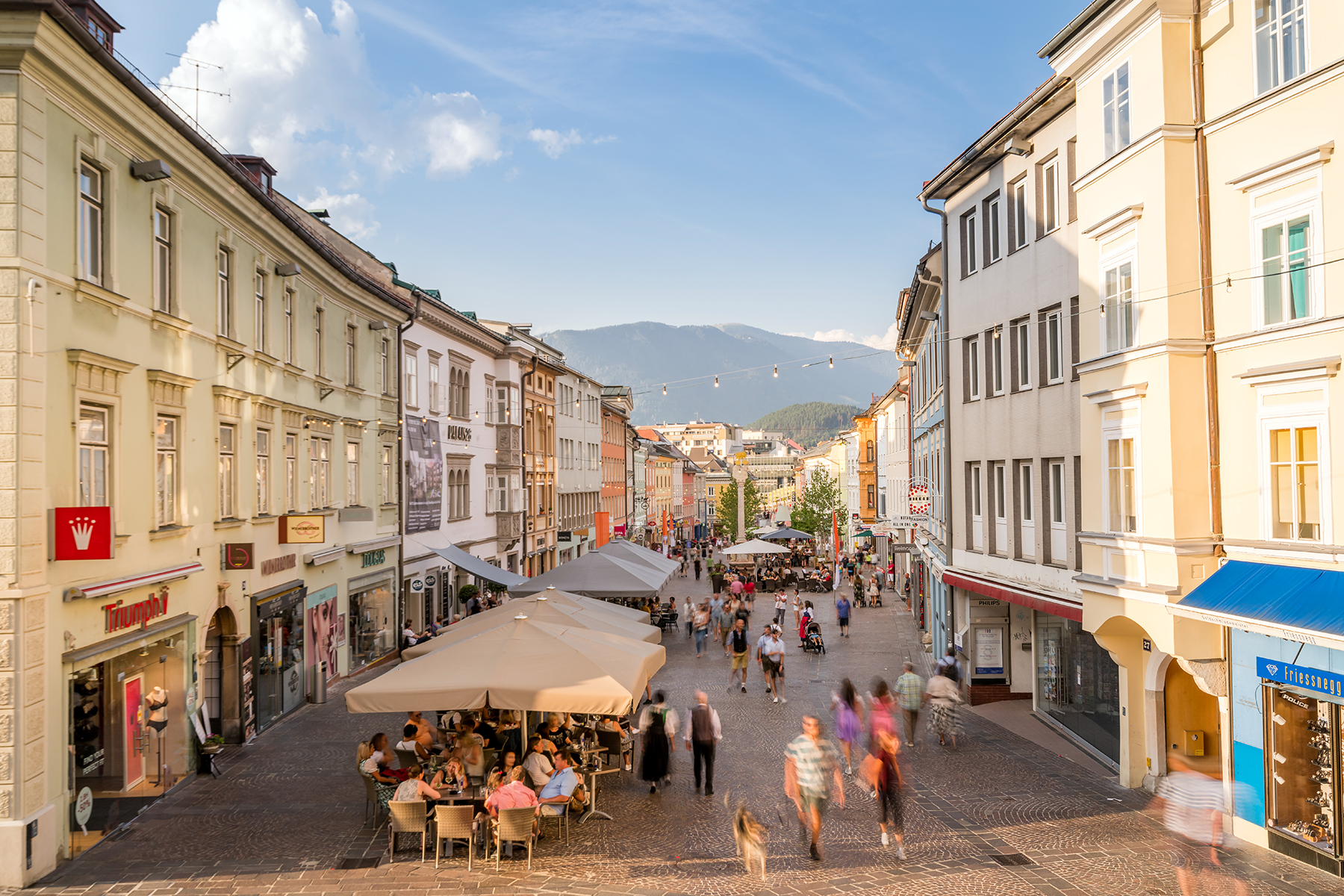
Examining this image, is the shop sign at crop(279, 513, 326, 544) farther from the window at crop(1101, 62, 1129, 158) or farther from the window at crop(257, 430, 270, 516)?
the window at crop(1101, 62, 1129, 158)

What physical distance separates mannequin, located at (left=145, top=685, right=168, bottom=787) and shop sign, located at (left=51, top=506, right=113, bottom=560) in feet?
12.5

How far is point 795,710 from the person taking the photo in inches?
826

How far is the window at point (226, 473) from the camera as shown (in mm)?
17188

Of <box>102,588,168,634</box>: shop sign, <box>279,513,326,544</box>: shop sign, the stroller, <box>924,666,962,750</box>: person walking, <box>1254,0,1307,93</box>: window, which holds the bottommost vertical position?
the stroller

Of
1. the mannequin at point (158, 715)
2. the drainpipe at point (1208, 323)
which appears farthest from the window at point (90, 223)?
the drainpipe at point (1208, 323)

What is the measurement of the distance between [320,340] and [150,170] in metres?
9.21

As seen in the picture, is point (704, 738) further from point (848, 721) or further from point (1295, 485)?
point (1295, 485)

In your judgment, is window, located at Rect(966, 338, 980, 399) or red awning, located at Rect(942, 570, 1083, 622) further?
window, located at Rect(966, 338, 980, 399)

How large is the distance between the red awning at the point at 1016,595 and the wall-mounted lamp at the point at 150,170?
15.5 metres

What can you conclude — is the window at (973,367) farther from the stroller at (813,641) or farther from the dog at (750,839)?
the dog at (750,839)

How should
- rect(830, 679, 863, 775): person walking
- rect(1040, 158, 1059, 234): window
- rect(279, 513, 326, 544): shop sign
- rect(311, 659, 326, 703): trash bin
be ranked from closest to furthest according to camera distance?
1. rect(830, 679, 863, 775): person walking
2. rect(1040, 158, 1059, 234): window
3. rect(279, 513, 326, 544): shop sign
4. rect(311, 659, 326, 703): trash bin

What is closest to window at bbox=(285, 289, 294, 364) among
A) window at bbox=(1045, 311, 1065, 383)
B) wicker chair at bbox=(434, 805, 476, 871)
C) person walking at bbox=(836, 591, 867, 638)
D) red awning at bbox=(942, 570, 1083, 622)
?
wicker chair at bbox=(434, 805, 476, 871)

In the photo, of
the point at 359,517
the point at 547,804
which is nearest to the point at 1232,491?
the point at 547,804

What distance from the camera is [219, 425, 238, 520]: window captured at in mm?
17188
